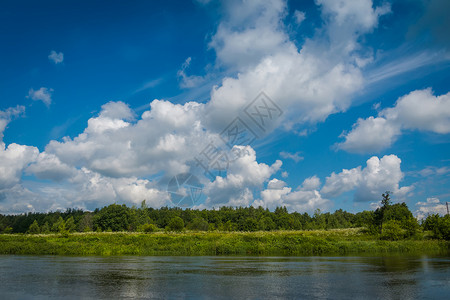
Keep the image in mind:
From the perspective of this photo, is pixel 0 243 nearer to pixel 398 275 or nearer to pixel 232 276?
pixel 232 276

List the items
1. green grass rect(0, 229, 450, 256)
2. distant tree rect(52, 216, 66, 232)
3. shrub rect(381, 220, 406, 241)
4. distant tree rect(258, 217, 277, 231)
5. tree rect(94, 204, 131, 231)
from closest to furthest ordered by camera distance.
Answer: green grass rect(0, 229, 450, 256) → shrub rect(381, 220, 406, 241) → distant tree rect(52, 216, 66, 232) → tree rect(94, 204, 131, 231) → distant tree rect(258, 217, 277, 231)

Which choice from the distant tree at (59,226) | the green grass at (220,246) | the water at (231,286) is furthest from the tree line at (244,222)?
the water at (231,286)

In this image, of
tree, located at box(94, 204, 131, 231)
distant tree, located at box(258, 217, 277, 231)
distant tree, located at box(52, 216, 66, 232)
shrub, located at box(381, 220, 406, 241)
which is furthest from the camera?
distant tree, located at box(258, 217, 277, 231)

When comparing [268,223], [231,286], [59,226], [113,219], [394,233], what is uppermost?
[113,219]


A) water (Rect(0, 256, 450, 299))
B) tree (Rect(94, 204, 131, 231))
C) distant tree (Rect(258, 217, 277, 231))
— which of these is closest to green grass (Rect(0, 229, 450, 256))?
water (Rect(0, 256, 450, 299))

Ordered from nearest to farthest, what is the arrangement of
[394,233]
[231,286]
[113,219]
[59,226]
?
[231,286]
[394,233]
[59,226]
[113,219]

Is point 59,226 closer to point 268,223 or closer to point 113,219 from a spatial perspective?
point 113,219

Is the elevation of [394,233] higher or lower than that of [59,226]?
lower

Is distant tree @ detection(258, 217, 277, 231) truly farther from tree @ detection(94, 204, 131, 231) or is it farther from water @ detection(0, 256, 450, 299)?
water @ detection(0, 256, 450, 299)

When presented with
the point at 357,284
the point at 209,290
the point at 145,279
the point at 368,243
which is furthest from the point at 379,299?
the point at 368,243

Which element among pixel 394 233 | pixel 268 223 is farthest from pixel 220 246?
Result: pixel 268 223

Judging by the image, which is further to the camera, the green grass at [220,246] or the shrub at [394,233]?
the shrub at [394,233]

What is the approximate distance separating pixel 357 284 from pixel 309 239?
41.6 metres

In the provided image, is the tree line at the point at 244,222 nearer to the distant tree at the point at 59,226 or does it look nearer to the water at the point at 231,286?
the distant tree at the point at 59,226
